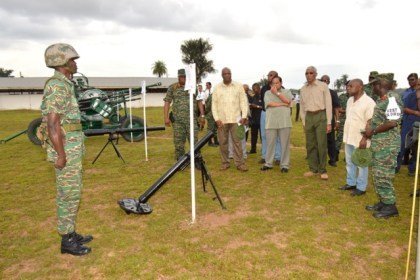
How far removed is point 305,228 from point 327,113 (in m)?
2.69

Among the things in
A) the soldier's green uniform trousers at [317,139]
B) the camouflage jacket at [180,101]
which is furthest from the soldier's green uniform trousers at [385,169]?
the camouflage jacket at [180,101]

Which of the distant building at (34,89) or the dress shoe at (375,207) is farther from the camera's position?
the distant building at (34,89)

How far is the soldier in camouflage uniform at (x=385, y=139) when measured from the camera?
409cm

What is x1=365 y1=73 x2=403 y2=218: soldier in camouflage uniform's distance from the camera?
4.09 meters

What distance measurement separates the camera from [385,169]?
14.1 feet

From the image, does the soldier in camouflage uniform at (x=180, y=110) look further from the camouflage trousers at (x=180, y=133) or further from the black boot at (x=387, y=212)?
the black boot at (x=387, y=212)

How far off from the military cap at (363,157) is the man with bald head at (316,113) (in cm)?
144

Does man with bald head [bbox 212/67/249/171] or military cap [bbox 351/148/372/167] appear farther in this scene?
man with bald head [bbox 212/67/249/171]

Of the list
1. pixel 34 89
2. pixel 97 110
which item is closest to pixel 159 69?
pixel 34 89

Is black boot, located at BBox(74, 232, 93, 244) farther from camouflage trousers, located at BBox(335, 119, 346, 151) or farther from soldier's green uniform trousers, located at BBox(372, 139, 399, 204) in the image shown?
camouflage trousers, located at BBox(335, 119, 346, 151)

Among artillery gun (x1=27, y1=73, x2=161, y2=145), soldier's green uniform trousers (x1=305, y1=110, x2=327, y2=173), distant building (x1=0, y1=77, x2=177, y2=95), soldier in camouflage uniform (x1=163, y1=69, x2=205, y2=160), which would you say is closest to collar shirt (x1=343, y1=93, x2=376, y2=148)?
soldier's green uniform trousers (x1=305, y1=110, x2=327, y2=173)

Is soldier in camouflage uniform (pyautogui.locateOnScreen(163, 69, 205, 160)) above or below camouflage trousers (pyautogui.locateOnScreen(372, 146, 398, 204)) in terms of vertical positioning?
above

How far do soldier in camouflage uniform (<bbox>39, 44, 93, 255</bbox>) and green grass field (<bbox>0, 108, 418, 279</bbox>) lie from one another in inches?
18.7

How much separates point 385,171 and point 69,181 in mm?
3916
